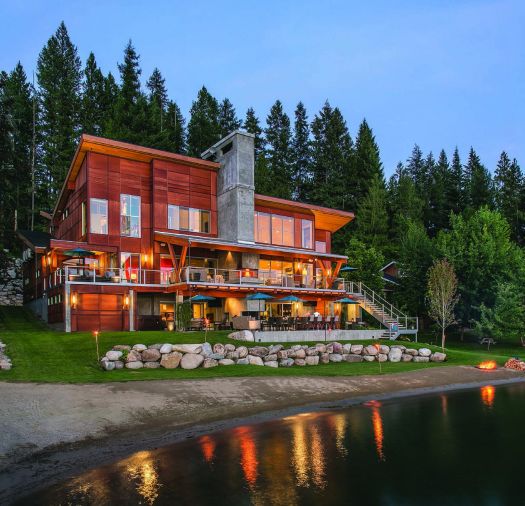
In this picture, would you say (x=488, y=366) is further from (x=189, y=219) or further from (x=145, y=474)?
(x=145, y=474)

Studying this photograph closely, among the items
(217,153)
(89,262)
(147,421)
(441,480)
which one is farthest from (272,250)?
(441,480)

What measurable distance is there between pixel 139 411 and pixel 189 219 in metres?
21.9

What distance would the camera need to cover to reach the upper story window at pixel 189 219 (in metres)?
35.0

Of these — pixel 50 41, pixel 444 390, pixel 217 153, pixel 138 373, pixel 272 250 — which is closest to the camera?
pixel 138 373

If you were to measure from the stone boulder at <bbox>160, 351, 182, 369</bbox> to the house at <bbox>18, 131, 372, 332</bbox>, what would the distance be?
766 centimetres

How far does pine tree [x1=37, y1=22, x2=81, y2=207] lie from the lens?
5941cm

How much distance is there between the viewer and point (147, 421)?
48.8 feet

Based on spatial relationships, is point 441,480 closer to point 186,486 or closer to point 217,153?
point 186,486

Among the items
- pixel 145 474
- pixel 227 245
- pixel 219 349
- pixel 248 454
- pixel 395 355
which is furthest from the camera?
pixel 227 245

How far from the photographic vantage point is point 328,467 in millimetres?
12312

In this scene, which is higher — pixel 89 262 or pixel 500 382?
pixel 89 262

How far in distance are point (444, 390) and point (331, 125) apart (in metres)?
61.5

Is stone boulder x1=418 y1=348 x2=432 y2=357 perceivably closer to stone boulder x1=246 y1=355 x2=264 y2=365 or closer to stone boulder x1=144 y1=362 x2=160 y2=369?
stone boulder x1=246 y1=355 x2=264 y2=365

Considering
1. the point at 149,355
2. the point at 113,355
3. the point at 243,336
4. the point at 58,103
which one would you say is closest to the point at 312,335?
the point at 243,336
